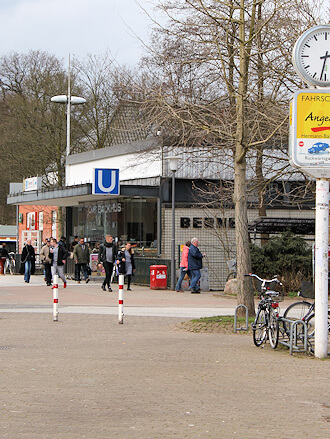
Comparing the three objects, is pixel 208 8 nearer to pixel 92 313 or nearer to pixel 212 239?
pixel 92 313

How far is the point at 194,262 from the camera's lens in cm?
2447

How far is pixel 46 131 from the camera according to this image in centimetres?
4284

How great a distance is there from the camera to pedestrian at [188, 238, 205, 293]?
24.3 m

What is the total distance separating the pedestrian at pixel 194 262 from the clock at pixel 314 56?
45.5 ft

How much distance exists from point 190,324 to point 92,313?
11.7 ft

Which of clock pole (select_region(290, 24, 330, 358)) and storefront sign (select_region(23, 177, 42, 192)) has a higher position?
storefront sign (select_region(23, 177, 42, 192))

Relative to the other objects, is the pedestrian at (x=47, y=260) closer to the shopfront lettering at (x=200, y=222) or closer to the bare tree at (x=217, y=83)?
the shopfront lettering at (x=200, y=222)

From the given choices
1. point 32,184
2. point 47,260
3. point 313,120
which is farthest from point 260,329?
point 32,184

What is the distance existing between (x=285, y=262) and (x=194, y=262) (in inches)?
119

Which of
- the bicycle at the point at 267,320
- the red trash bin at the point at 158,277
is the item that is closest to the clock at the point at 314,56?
the bicycle at the point at 267,320

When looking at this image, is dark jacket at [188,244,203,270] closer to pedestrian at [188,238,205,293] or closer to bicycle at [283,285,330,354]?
pedestrian at [188,238,205,293]

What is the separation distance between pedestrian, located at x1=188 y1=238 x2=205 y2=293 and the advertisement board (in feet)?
45.5

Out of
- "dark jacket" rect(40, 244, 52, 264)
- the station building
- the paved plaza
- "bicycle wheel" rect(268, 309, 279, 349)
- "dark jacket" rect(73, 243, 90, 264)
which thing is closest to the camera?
the paved plaza

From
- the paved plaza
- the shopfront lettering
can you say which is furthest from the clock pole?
the shopfront lettering
